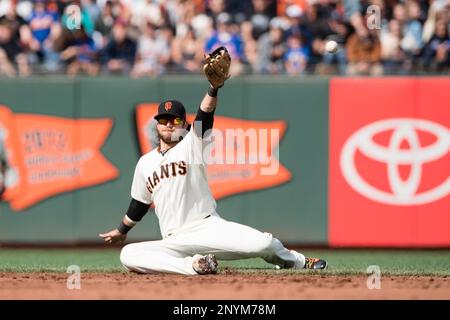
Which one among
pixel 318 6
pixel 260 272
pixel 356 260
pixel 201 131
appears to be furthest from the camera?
pixel 318 6

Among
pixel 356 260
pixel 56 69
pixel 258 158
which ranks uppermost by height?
pixel 56 69

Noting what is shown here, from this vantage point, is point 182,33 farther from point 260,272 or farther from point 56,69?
point 260,272

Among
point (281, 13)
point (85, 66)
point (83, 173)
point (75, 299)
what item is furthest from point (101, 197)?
point (75, 299)

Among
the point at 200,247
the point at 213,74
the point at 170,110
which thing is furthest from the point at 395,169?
the point at 213,74

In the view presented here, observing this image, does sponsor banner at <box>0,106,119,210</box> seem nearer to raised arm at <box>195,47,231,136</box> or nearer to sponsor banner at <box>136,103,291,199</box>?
sponsor banner at <box>136,103,291,199</box>

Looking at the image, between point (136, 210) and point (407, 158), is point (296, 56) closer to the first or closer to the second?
point (407, 158)

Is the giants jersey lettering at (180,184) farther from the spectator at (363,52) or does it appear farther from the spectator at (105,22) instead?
the spectator at (105,22)

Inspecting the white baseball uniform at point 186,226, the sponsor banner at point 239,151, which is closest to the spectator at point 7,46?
the sponsor banner at point 239,151

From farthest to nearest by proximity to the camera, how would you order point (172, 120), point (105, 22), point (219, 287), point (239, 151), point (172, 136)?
1. point (105, 22)
2. point (239, 151)
3. point (172, 136)
4. point (172, 120)
5. point (219, 287)
